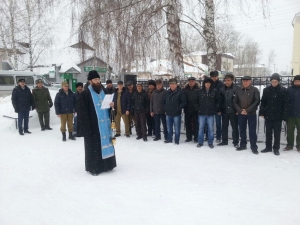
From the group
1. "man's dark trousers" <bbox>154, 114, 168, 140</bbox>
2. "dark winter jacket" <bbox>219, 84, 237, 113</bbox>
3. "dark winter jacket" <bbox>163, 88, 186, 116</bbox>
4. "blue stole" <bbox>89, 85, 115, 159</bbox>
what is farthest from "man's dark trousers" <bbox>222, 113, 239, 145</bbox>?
"blue stole" <bbox>89, 85, 115, 159</bbox>

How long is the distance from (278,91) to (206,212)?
12.4 ft

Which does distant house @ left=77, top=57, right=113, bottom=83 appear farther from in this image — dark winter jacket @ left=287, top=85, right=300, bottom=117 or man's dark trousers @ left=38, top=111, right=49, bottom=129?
dark winter jacket @ left=287, top=85, right=300, bottom=117

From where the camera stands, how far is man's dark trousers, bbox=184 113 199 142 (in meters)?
7.67

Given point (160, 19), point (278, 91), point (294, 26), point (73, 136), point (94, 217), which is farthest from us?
point (294, 26)

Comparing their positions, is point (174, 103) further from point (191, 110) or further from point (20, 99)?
point (20, 99)

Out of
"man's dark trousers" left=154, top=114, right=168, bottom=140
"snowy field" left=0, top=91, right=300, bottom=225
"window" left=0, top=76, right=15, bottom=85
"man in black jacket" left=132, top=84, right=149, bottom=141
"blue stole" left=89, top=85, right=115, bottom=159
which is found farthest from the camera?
"window" left=0, top=76, right=15, bottom=85

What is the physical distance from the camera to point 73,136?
8594 mm

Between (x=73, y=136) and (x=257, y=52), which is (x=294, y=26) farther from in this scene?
(x=73, y=136)

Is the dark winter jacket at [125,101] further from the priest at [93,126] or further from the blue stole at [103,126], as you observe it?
the priest at [93,126]

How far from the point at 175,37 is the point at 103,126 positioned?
16.8ft

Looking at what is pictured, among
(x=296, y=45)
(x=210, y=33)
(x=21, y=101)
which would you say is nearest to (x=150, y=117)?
(x=210, y=33)

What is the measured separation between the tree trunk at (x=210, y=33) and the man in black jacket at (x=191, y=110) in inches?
84.0

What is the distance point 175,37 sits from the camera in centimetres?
927

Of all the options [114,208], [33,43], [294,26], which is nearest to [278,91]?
[114,208]
